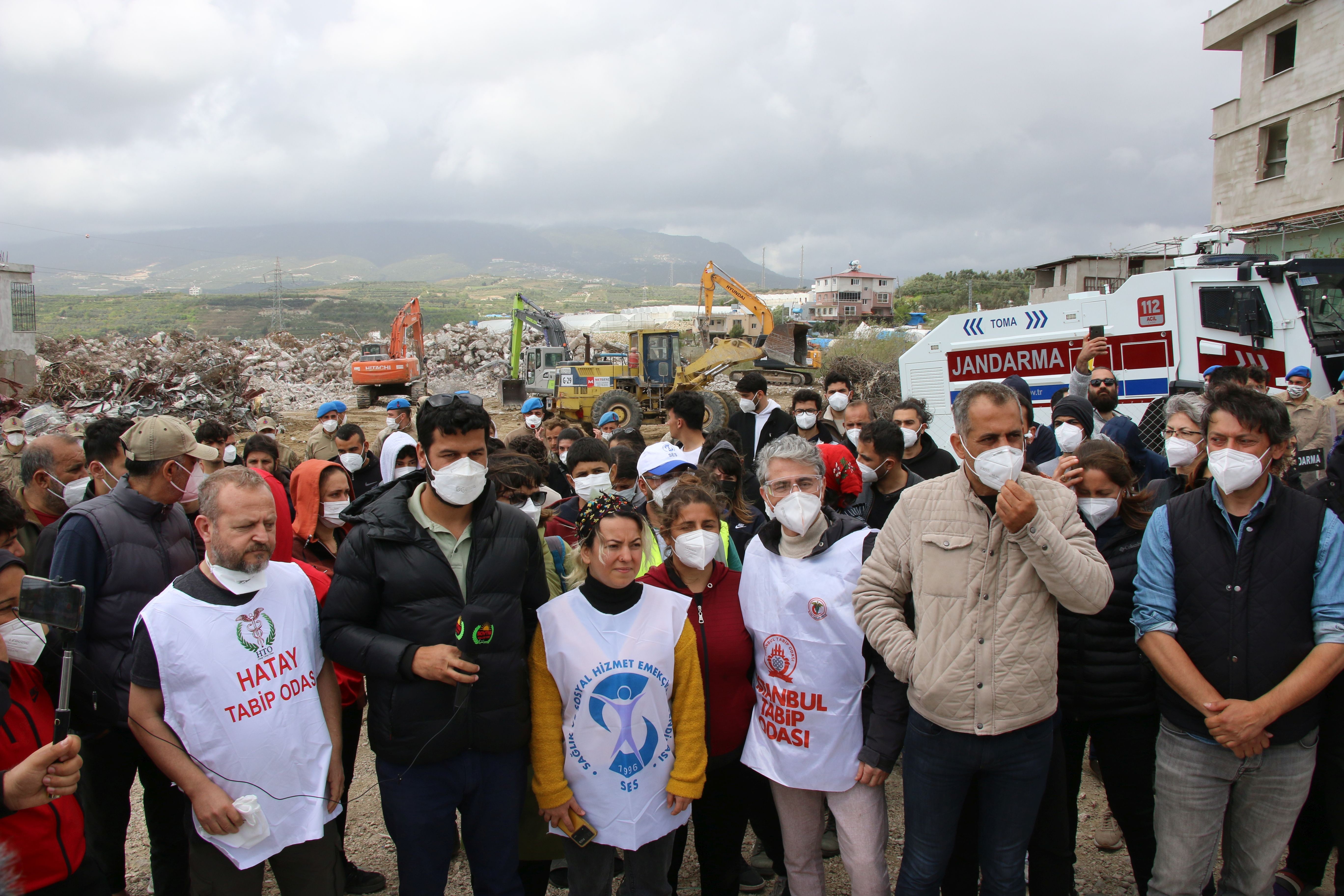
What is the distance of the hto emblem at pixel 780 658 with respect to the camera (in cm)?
268

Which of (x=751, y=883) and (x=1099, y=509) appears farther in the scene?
(x=751, y=883)

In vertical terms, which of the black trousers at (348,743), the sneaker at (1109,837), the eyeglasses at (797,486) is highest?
the eyeglasses at (797,486)

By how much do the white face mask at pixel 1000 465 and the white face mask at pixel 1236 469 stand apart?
0.71 metres

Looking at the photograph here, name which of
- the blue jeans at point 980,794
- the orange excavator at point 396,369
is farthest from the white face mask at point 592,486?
the orange excavator at point 396,369

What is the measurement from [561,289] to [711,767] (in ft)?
617

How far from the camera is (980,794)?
99.5 inches

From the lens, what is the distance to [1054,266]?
32188mm

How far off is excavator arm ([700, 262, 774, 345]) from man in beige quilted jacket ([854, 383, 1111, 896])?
18361 mm

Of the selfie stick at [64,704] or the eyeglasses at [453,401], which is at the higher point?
the eyeglasses at [453,401]

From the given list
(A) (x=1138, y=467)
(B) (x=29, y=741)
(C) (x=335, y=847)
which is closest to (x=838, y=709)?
(C) (x=335, y=847)

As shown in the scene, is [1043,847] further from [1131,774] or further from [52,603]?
[52,603]

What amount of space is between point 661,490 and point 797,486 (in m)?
1.00

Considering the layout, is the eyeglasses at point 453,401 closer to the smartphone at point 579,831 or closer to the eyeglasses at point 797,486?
the eyeglasses at point 797,486

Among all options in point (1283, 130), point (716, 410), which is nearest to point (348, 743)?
point (716, 410)
